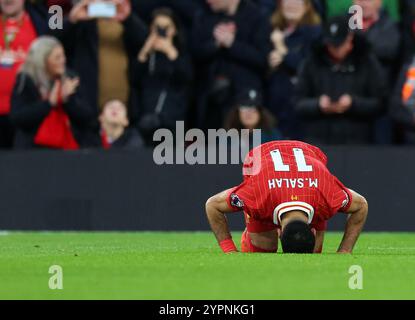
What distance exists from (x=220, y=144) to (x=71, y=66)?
2.69m

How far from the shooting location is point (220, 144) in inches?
792

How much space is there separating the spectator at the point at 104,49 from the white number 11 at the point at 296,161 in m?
7.72

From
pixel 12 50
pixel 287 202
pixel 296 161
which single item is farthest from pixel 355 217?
pixel 12 50

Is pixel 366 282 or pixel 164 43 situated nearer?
pixel 366 282

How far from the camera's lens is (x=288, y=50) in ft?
68.3

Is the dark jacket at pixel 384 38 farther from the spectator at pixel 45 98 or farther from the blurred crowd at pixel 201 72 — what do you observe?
the spectator at pixel 45 98

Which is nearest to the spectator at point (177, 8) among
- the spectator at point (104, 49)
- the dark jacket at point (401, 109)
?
the spectator at point (104, 49)

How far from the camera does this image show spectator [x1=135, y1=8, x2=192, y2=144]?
804 inches

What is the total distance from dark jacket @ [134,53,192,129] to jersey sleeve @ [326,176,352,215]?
762 cm

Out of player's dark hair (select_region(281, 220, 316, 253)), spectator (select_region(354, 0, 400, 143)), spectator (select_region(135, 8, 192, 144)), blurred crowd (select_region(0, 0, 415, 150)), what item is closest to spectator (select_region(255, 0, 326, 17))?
blurred crowd (select_region(0, 0, 415, 150))

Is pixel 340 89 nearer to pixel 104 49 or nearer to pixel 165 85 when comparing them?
pixel 165 85

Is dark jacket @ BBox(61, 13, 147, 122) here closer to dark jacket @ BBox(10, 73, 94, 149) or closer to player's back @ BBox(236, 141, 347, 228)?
dark jacket @ BBox(10, 73, 94, 149)
